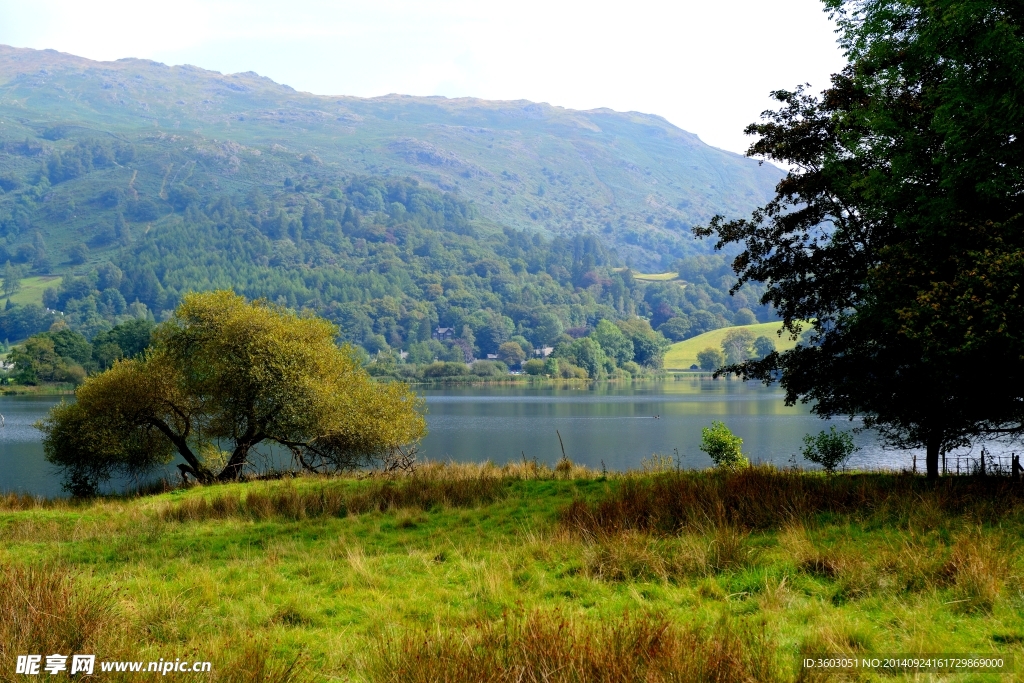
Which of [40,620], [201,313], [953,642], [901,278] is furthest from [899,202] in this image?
[201,313]

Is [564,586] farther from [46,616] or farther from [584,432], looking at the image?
[584,432]

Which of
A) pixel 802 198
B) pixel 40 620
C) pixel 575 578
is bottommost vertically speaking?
pixel 575 578

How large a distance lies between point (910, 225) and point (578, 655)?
46.5ft

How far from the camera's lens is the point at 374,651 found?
21.7 ft

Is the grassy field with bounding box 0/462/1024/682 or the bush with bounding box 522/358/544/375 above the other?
the grassy field with bounding box 0/462/1024/682

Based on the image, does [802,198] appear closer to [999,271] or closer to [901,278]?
[901,278]

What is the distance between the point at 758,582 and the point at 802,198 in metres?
14.2

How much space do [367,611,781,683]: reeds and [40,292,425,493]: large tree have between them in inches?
1124

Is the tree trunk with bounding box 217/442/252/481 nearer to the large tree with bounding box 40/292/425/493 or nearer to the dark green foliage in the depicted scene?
the large tree with bounding box 40/292/425/493

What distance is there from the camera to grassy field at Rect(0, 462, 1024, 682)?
6164 millimetres

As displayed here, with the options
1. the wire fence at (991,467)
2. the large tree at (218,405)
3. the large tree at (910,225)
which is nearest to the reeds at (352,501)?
the large tree at (910,225)

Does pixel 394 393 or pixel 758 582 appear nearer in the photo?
pixel 758 582

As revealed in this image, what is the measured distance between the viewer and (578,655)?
588cm

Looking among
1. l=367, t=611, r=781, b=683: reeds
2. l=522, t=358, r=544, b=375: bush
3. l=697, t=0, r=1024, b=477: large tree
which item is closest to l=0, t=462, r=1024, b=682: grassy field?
l=367, t=611, r=781, b=683: reeds
